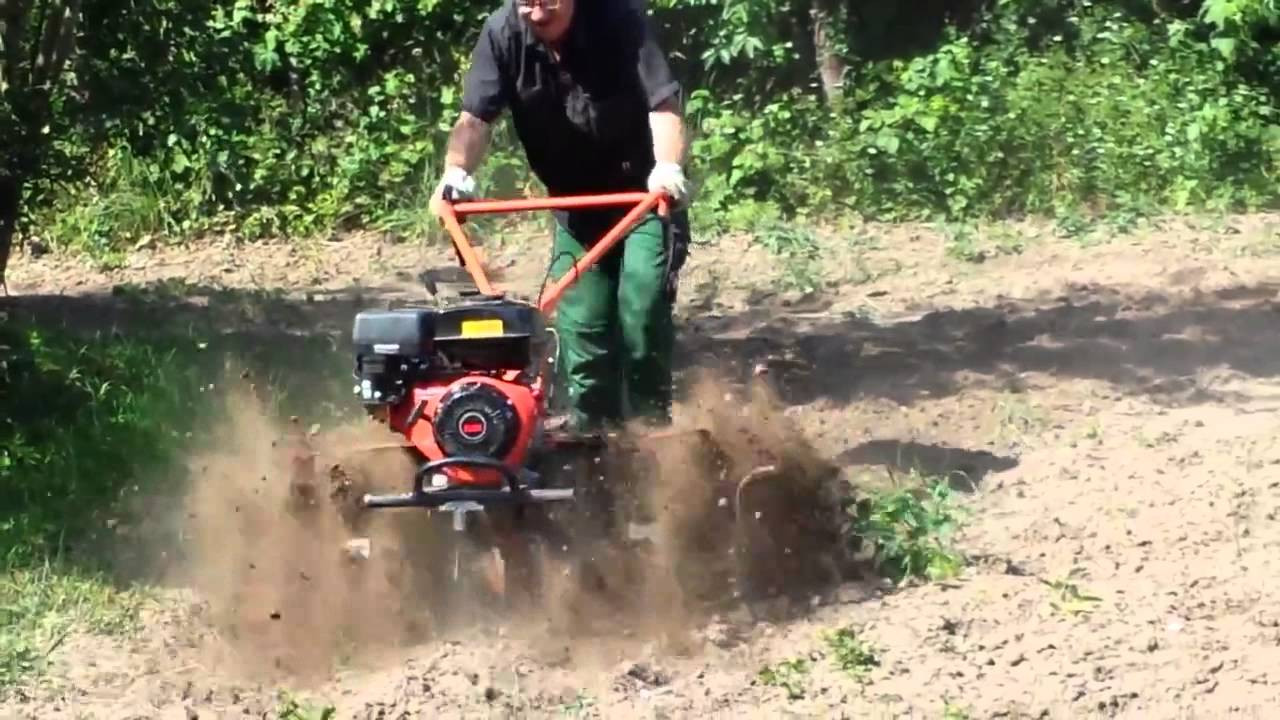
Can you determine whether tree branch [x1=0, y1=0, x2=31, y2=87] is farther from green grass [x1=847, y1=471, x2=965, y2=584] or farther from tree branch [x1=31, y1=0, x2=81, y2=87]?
green grass [x1=847, y1=471, x2=965, y2=584]

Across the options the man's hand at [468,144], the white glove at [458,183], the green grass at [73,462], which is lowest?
the green grass at [73,462]

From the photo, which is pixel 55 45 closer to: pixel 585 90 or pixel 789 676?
pixel 585 90

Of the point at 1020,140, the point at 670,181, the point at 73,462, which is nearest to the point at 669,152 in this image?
the point at 670,181

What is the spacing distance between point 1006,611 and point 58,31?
16.4ft

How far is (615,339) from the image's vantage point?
6.31 metres

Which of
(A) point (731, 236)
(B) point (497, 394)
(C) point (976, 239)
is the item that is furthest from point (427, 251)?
(B) point (497, 394)

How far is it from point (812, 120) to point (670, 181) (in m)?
7.21

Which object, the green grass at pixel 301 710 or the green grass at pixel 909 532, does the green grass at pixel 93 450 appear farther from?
the green grass at pixel 909 532

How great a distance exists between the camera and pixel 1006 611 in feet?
18.1

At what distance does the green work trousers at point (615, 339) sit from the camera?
6.09 metres

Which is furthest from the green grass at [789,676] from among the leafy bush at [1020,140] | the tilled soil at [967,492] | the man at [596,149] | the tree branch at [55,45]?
the leafy bush at [1020,140]

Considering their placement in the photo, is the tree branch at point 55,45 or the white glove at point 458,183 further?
the tree branch at point 55,45

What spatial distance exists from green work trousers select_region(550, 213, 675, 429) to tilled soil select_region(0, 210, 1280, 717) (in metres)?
0.85

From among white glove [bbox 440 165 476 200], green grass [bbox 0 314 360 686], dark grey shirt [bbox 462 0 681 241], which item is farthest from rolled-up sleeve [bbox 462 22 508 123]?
green grass [bbox 0 314 360 686]
